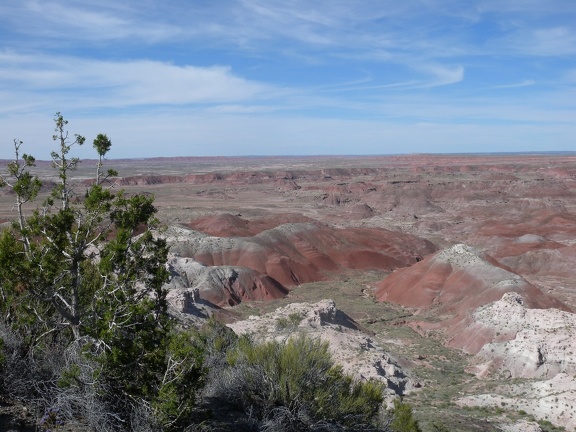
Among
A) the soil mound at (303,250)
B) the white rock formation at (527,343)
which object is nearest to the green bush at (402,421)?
the white rock formation at (527,343)

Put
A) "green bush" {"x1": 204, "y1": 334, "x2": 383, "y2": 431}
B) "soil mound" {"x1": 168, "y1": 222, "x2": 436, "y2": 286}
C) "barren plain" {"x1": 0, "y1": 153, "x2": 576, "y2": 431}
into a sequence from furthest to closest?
1. "soil mound" {"x1": 168, "y1": 222, "x2": 436, "y2": 286}
2. "barren plain" {"x1": 0, "y1": 153, "x2": 576, "y2": 431}
3. "green bush" {"x1": 204, "y1": 334, "x2": 383, "y2": 431}

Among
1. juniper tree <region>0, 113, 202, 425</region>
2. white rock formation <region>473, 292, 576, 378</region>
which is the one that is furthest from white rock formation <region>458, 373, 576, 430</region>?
juniper tree <region>0, 113, 202, 425</region>

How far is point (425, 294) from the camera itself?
139ft

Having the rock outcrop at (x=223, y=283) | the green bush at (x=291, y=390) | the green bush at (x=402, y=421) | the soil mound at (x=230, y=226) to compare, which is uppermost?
the green bush at (x=291, y=390)

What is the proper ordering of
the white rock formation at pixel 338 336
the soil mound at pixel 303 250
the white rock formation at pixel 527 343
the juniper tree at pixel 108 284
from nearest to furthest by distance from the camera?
the juniper tree at pixel 108 284
the white rock formation at pixel 338 336
the white rock formation at pixel 527 343
the soil mound at pixel 303 250

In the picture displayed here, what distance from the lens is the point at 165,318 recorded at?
10055 mm

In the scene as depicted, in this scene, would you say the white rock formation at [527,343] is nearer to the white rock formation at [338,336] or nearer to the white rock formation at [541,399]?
the white rock formation at [541,399]

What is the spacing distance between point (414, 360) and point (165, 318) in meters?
22.1

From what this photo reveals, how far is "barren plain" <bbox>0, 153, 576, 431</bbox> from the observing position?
907 inches

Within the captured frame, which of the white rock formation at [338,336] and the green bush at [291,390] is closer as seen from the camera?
the green bush at [291,390]

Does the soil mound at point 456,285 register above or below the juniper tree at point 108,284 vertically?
below

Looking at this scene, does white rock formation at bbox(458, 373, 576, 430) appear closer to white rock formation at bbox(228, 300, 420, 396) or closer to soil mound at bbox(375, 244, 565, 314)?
white rock formation at bbox(228, 300, 420, 396)

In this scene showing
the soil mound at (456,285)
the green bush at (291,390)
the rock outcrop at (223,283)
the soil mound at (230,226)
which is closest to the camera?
the green bush at (291,390)

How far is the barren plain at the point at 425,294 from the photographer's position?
75.6 feet
